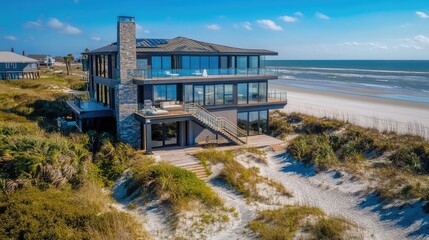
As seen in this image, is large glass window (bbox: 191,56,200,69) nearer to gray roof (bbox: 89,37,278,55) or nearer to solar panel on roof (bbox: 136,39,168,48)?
gray roof (bbox: 89,37,278,55)

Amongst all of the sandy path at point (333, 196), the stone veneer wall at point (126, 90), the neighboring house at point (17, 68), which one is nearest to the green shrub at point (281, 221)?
the sandy path at point (333, 196)

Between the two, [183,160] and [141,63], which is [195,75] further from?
[183,160]

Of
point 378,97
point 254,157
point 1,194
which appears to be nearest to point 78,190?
point 1,194

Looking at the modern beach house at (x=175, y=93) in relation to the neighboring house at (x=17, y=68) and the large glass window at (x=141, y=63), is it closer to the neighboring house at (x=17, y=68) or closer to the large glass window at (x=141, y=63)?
the large glass window at (x=141, y=63)

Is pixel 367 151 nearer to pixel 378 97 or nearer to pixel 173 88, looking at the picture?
pixel 173 88

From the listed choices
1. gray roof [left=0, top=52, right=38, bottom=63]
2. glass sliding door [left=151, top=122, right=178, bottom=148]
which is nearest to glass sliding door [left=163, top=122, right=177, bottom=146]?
glass sliding door [left=151, top=122, right=178, bottom=148]

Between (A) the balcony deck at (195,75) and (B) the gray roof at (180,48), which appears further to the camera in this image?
(B) the gray roof at (180,48)
